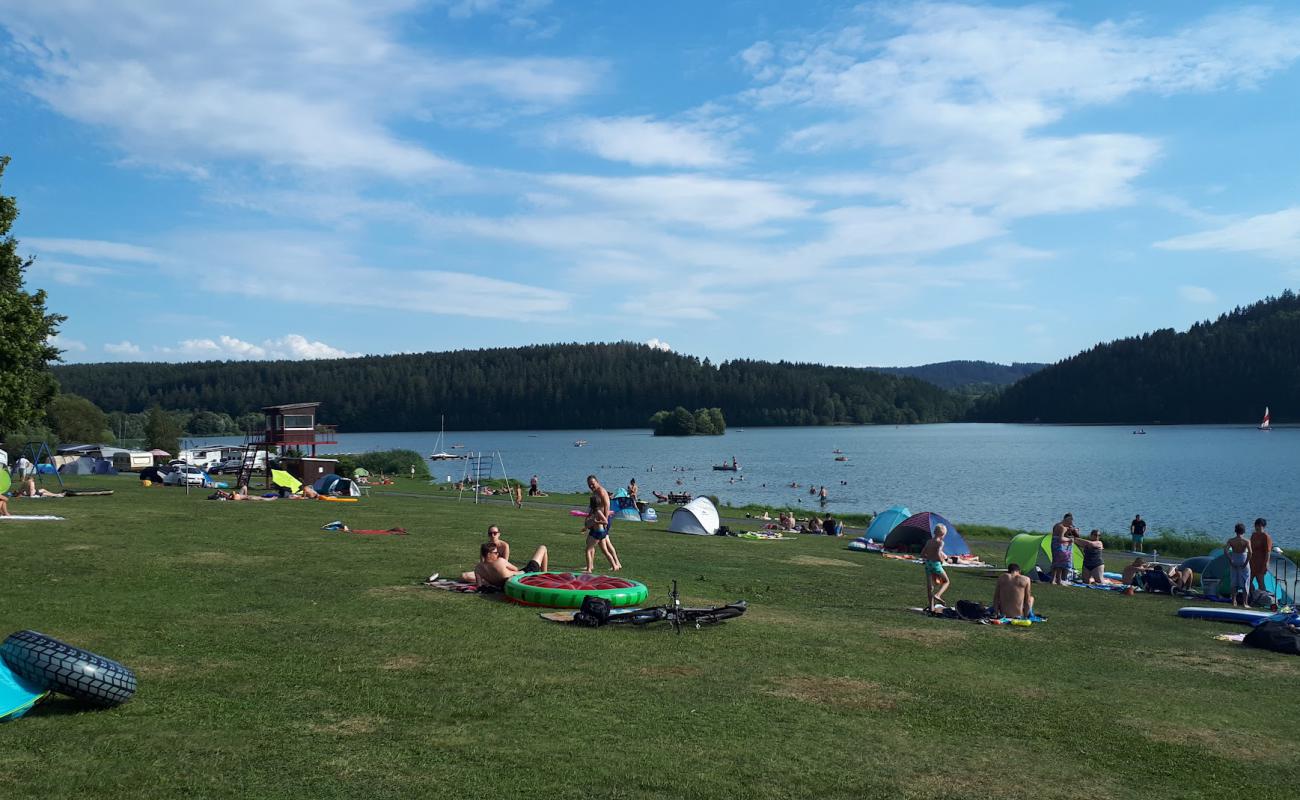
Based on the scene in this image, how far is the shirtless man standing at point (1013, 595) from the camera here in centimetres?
1573

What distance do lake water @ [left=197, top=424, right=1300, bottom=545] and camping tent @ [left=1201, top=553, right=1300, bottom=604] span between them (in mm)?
21408

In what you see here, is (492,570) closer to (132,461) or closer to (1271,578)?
(1271,578)

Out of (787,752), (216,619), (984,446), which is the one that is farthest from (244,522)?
(984,446)

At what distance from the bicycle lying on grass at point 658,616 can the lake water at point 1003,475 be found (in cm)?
3686

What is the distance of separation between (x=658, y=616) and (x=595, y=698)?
3.71 meters

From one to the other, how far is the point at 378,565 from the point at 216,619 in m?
5.53

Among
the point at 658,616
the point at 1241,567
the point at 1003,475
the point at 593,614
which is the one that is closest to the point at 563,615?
the point at 593,614

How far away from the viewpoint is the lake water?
53938mm

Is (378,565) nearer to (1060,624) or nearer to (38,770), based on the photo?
(38,770)

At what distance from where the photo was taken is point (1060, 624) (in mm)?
16094

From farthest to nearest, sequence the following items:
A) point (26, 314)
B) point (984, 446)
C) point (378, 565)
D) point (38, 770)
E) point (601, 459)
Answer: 1. point (984, 446)
2. point (601, 459)
3. point (26, 314)
4. point (378, 565)
5. point (38, 770)

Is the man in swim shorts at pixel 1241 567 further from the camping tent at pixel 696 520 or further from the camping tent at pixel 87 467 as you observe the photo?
the camping tent at pixel 87 467

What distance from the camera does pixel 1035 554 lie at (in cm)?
2425

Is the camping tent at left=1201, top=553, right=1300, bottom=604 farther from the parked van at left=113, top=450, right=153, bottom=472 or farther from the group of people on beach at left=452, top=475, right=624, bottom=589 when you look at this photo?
the parked van at left=113, top=450, right=153, bottom=472
